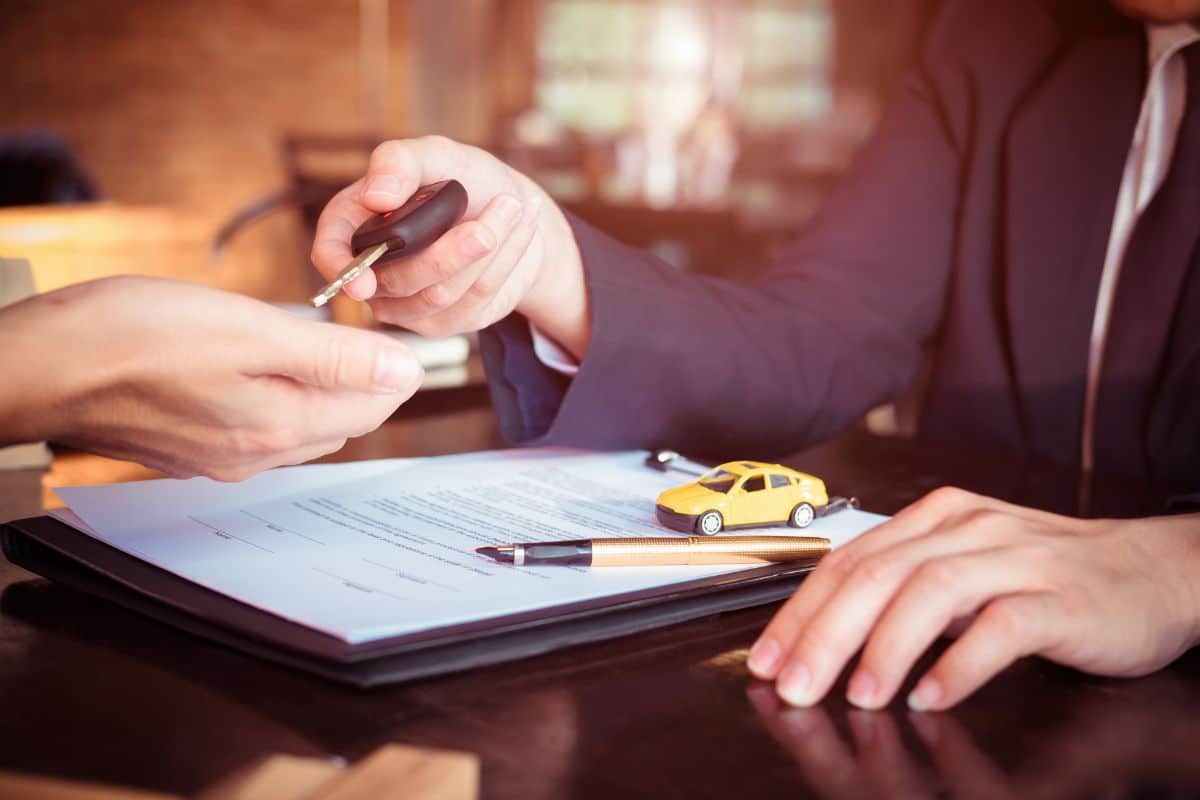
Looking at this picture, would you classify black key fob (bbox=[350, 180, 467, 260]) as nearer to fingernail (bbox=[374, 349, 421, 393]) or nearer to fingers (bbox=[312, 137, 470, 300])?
fingers (bbox=[312, 137, 470, 300])

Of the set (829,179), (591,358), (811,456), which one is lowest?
(829,179)

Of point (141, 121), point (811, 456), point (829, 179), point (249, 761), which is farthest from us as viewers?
point (829, 179)

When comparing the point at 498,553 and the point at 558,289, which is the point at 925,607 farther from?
the point at 558,289

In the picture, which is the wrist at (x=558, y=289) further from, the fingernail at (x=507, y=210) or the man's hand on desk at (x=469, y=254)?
the fingernail at (x=507, y=210)

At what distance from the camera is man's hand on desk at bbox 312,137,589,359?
Result: 2.08ft

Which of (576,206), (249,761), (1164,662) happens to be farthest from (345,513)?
(576,206)

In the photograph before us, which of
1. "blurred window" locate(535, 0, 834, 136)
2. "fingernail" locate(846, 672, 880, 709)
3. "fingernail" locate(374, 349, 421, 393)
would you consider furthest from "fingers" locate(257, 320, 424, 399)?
"blurred window" locate(535, 0, 834, 136)

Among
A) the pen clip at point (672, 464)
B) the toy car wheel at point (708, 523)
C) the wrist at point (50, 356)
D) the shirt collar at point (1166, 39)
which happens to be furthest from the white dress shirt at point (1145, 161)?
the wrist at point (50, 356)

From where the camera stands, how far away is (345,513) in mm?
597

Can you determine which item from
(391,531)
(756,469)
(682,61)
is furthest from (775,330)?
(682,61)

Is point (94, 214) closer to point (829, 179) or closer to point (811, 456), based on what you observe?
point (811, 456)

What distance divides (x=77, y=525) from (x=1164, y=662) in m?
0.49

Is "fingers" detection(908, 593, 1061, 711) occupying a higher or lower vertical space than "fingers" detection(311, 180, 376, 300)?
lower

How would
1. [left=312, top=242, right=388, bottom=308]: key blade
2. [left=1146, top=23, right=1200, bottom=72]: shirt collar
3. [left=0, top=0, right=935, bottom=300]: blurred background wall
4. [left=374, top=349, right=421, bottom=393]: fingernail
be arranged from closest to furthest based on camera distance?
[left=374, top=349, right=421, bottom=393]: fingernail → [left=312, top=242, right=388, bottom=308]: key blade → [left=1146, top=23, right=1200, bottom=72]: shirt collar → [left=0, top=0, right=935, bottom=300]: blurred background wall
